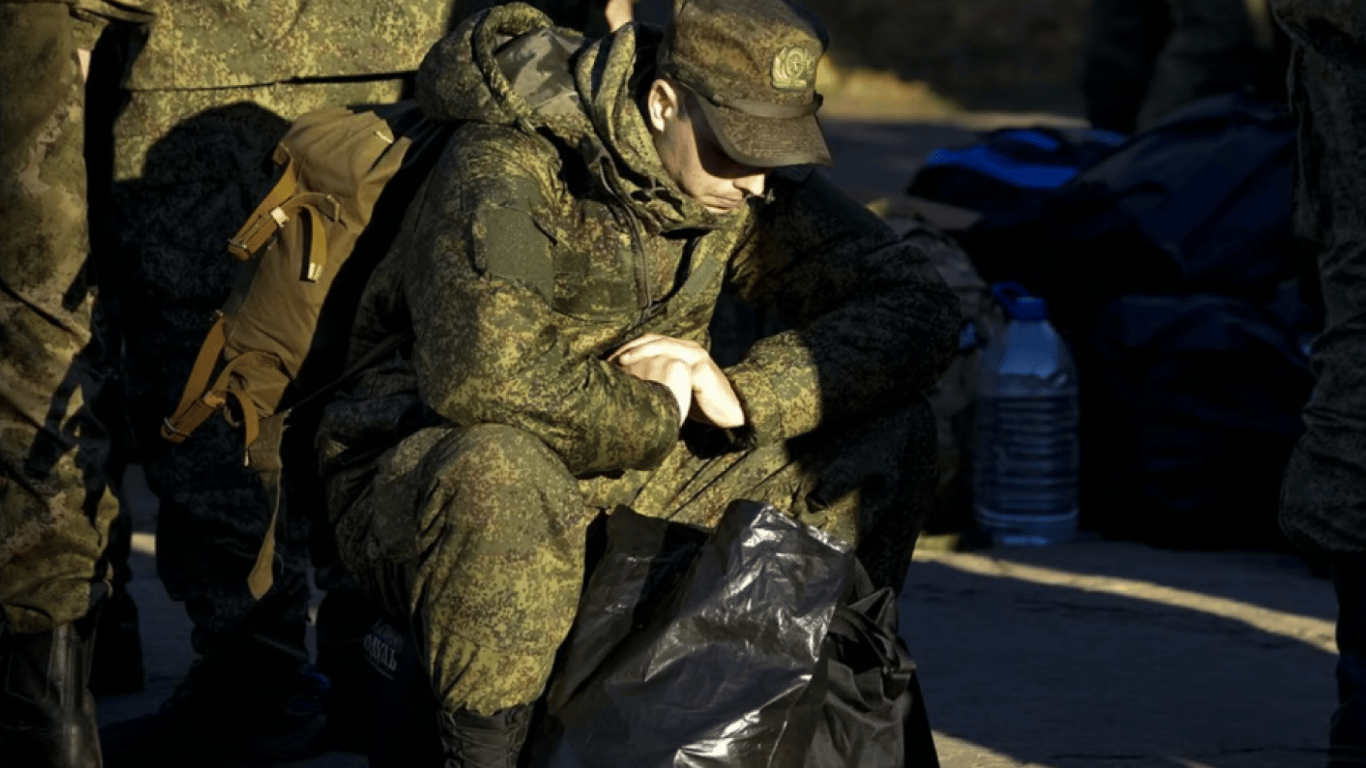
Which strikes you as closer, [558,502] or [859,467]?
→ [558,502]

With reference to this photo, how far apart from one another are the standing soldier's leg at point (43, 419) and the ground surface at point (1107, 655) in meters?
0.46

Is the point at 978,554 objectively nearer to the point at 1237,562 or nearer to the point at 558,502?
the point at 1237,562

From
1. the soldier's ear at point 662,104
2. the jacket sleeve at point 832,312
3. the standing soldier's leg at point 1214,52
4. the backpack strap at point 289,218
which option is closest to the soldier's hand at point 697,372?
the jacket sleeve at point 832,312

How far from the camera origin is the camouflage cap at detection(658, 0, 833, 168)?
3309mm

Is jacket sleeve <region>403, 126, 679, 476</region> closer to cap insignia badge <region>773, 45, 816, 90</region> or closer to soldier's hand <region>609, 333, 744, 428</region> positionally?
soldier's hand <region>609, 333, 744, 428</region>

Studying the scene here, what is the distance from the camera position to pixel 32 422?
12.7 ft

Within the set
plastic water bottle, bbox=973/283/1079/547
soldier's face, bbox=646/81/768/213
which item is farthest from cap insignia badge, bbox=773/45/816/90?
plastic water bottle, bbox=973/283/1079/547

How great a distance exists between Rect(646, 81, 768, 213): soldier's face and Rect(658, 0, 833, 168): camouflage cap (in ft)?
0.10

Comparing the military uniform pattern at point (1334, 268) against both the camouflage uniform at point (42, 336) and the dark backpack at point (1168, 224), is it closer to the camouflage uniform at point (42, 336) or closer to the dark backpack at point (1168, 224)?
the camouflage uniform at point (42, 336)

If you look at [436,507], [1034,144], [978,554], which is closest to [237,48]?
[436,507]

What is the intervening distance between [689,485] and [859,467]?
0.26 m

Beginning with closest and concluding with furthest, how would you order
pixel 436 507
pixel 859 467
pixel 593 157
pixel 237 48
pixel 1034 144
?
1. pixel 436 507
2. pixel 593 157
3. pixel 859 467
4. pixel 237 48
5. pixel 1034 144

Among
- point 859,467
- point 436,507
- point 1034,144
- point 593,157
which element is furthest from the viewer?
point 1034,144

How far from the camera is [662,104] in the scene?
339 centimetres
